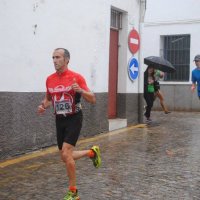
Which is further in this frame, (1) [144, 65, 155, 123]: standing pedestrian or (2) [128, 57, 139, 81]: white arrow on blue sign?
(1) [144, 65, 155, 123]: standing pedestrian

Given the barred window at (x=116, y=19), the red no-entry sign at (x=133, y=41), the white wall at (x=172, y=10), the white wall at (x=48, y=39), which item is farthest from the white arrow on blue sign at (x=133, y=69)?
the white wall at (x=172, y=10)

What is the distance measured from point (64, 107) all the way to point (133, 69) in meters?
7.15

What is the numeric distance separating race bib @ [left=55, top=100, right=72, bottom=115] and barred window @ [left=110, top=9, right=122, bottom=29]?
21.7 ft

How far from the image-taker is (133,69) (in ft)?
41.1

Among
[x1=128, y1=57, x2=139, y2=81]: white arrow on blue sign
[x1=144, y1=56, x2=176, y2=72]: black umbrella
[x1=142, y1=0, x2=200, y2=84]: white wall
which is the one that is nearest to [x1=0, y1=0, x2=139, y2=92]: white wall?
[x1=128, y1=57, x2=139, y2=81]: white arrow on blue sign

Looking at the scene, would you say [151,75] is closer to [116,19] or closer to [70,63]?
[116,19]

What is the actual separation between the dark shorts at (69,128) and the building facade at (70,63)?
2.21 m

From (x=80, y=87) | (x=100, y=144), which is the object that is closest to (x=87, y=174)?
(x=80, y=87)

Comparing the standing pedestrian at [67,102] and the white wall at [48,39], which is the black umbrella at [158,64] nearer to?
the white wall at [48,39]

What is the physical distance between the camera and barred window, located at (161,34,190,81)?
18.1 m

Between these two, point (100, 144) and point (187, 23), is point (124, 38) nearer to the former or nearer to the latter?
point (100, 144)

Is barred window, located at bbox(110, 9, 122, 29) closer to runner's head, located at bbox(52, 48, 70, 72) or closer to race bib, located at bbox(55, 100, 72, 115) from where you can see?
runner's head, located at bbox(52, 48, 70, 72)

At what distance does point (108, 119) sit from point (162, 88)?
280 inches

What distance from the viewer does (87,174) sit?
6773mm
